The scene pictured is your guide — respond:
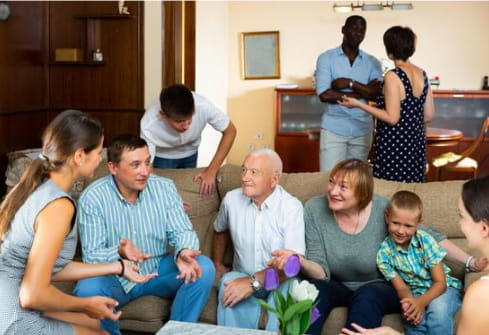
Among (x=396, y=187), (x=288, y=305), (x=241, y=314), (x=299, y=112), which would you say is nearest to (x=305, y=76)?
(x=299, y=112)

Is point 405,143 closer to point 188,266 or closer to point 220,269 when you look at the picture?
point 220,269

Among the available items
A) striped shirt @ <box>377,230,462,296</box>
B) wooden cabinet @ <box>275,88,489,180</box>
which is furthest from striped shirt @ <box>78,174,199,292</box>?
wooden cabinet @ <box>275,88,489,180</box>

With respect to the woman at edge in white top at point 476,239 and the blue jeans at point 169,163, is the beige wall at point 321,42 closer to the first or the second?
the blue jeans at point 169,163

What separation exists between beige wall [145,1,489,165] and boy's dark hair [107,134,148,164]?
4373mm

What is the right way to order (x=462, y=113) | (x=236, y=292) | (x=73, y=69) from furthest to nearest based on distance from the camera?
(x=462, y=113), (x=73, y=69), (x=236, y=292)

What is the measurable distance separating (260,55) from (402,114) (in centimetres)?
480

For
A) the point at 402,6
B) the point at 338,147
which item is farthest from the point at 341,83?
the point at 402,6

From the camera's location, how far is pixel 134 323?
3.14 meters

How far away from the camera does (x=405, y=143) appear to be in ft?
12.9

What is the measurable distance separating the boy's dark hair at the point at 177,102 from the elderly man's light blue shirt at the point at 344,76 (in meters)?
0.98

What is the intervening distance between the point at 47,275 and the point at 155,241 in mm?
934

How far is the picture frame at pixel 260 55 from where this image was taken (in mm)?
8508

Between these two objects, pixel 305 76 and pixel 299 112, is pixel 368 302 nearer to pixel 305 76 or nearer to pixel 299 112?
pixel 299 112

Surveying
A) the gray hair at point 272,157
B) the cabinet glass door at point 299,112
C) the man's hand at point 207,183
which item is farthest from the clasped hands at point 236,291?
the cabinet glass door at point 299,112
